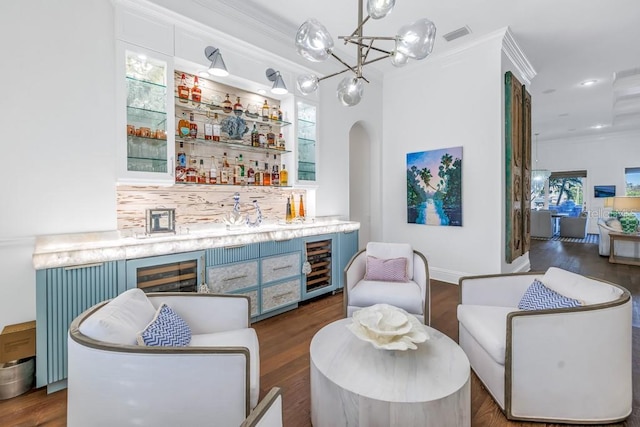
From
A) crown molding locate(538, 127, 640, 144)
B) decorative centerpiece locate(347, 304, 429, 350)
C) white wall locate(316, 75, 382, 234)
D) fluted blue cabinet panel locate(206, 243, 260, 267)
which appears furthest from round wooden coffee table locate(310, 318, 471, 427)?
crown molding locate(538, 127, 640, 144)

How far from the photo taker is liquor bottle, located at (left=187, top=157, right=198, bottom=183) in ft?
10.2

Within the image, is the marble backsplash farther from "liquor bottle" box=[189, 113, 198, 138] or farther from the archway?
the archway

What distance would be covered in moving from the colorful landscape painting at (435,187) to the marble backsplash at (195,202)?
2010 millimetres

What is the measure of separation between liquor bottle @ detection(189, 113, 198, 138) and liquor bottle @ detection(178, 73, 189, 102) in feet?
0.65

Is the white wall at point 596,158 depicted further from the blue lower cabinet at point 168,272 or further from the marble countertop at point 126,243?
the blue lower cabinet at point 168,272

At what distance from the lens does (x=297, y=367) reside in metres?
2.35

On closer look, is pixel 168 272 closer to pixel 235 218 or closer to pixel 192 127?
pixel 235 218

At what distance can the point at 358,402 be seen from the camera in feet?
4.42

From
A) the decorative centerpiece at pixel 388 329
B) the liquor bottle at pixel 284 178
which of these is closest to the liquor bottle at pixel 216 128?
the liquor bottle at pixel 284 178

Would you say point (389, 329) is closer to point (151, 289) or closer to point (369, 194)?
point (151, 289)

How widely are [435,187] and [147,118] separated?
153 inches

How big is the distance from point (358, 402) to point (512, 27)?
460 centimetres

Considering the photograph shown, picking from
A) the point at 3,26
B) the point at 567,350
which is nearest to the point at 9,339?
the point at 3,26

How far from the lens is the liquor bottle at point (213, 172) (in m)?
3.29
